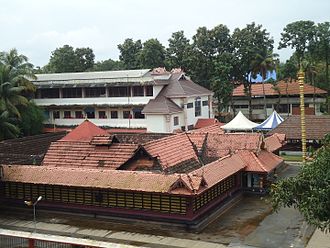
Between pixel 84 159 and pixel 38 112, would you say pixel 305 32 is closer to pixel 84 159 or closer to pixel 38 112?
pixel 38 112

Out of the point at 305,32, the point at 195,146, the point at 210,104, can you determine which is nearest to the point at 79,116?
the point at 210,104

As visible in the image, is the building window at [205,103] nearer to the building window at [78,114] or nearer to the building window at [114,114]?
the building window at [114,114]

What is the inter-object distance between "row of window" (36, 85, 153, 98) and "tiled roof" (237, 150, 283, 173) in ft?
64.8

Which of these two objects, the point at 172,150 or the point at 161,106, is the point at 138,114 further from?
the point at 172,150

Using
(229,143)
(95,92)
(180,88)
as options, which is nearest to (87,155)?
(229,143)

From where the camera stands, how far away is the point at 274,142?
1446 inches

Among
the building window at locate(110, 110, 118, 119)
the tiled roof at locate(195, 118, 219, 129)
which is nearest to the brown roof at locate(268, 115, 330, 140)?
the tiled roof at locate(195, 118, 219, 129)

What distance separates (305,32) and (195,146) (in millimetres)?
37316

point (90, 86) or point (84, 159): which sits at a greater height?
point (90, 86)

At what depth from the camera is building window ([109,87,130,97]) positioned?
5041 cm

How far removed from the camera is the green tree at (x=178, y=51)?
5931cm

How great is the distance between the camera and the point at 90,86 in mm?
51094

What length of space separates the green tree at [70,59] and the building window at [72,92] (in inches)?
835

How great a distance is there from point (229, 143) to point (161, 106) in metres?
16.0
